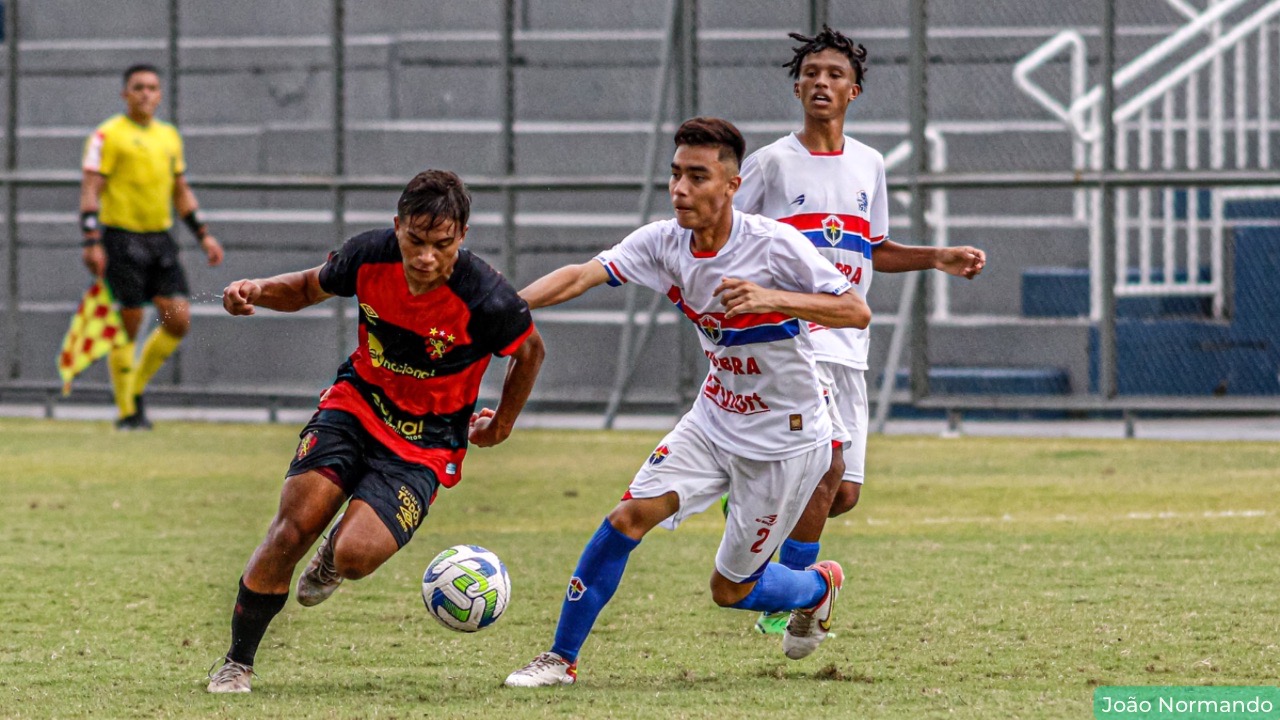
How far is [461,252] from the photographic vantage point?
534 cm

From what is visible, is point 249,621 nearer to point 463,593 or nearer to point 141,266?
point 463,593

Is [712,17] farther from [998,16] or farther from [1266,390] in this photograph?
[1266,390]

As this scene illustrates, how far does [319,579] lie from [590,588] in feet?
3.33

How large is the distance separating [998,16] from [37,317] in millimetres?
8200

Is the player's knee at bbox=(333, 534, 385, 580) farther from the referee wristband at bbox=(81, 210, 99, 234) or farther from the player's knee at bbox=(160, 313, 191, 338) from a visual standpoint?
the referee wristband at bbox=(81, 210, 99, 234)

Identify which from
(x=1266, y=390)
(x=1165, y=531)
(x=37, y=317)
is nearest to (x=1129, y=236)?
(x=1266, y=390)

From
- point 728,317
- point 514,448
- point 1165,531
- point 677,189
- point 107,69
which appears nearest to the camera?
point 728,317

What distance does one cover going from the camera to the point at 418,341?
5.29 metres

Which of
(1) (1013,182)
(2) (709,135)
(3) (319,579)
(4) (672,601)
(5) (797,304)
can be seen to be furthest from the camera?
(1) (1013,182)

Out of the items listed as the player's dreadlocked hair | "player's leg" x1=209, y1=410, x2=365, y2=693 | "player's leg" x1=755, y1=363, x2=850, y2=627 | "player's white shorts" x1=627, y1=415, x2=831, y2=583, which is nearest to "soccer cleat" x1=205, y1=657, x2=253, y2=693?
"player's leg" x1=209, y1=410, x2=365, y2=693

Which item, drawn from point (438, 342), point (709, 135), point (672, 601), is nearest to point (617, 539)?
point (438, 342)

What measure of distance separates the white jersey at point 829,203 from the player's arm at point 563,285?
1.28m

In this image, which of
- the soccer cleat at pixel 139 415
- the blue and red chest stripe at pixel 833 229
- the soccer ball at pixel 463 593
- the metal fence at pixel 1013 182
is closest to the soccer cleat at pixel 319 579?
the soccer ball at pixel 463 593

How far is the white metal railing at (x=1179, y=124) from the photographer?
529 inches
